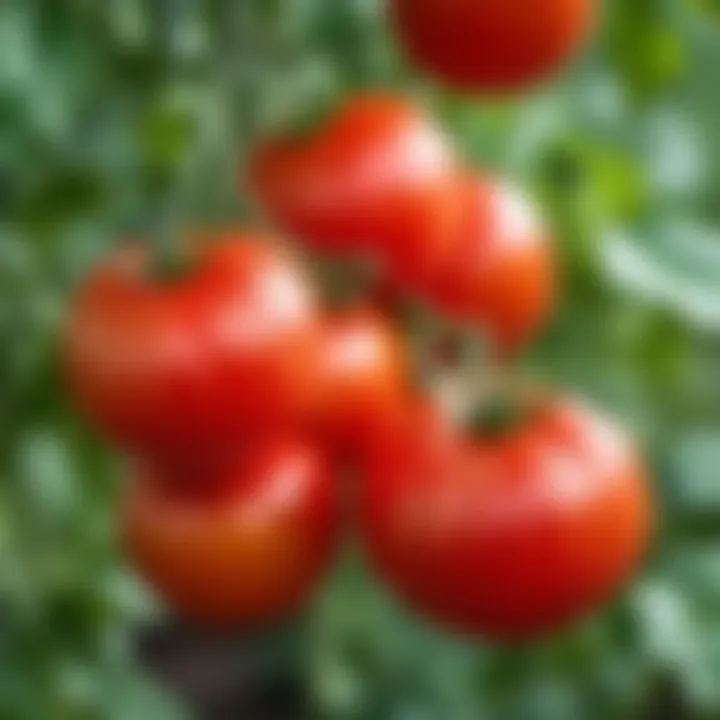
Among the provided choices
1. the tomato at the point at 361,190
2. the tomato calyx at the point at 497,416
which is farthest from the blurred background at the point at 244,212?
the tomato calyx at the point at 497,416

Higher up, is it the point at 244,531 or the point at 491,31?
the point at 491,31

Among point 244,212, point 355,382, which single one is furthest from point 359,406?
point 244,212

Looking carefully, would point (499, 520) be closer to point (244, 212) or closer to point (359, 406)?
point (359, 406)

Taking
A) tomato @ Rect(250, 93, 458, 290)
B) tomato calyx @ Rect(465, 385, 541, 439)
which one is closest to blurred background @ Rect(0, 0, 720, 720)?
tomato @ Rect(250, 93, 458, 290)

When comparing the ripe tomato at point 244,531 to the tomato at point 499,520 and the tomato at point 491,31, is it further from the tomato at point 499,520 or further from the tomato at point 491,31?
the tomato at point 491,31

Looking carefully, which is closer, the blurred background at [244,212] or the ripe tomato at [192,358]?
the ripe tomato at [192,358]

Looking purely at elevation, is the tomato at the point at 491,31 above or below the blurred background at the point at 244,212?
above

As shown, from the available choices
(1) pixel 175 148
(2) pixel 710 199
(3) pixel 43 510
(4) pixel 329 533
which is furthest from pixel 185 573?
(2) pixel 710 199
